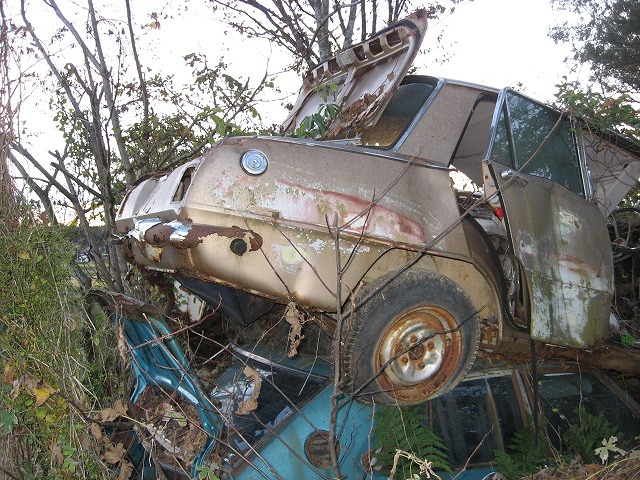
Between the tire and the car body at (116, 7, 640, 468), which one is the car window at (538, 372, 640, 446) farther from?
the tire

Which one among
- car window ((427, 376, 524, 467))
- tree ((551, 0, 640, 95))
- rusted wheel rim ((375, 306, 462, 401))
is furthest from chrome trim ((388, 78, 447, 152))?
tree ((551, 0, 640, 95))

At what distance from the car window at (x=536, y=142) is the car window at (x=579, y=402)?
4.08ft

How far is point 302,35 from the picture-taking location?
998 cm

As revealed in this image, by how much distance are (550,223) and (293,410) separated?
6.33 feet

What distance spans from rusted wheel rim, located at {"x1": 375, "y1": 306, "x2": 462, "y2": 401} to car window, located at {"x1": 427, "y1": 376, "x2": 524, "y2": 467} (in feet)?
0.49

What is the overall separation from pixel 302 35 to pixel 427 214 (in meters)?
7.50

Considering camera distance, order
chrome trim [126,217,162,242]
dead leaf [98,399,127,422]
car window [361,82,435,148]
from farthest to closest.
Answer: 1. car window [361,82,435,148]
2. chrome trim [126,217,162,242]
3. dead leaf [98,399,127,422]

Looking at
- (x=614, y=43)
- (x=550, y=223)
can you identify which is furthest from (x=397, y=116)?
(x=614, y=43)

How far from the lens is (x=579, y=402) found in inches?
143

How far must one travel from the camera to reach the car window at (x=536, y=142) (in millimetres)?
3640

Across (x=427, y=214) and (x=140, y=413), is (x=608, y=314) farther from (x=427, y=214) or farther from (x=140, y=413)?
(x=140, y=413)

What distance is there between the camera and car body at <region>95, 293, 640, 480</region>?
104 inches

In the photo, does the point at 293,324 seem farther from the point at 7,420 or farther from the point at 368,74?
the point at 368,74

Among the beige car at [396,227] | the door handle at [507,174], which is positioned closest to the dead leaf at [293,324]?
the beige car at [396,227]
